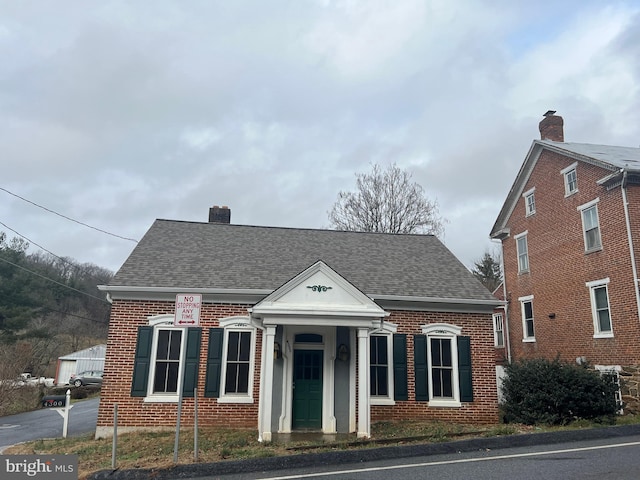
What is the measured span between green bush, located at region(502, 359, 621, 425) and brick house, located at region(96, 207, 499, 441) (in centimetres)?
81

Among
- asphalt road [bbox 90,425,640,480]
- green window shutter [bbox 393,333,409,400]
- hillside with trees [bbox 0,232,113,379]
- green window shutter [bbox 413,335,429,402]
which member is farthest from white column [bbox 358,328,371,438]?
hillside with trees [bbox 0,232,113,379]

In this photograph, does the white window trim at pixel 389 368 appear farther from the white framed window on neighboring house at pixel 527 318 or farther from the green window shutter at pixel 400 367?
the white framed window on neighboring house at pixel 527 318

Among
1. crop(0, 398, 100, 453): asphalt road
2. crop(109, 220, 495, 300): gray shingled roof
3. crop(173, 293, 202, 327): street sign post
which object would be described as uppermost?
crop(109, 220, 495, 300): gray shingled roof

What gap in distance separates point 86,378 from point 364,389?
3541cm

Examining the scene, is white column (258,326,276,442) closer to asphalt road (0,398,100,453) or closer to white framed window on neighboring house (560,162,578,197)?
asphalt road (0,398,100,453)

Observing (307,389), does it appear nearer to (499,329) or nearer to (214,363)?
(214,363)

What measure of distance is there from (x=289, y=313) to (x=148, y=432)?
463 centimetres

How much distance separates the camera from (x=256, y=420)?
1141 cm

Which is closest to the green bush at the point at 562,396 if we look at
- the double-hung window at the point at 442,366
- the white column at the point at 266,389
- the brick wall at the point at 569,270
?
the double-hung window at the point at 442,366

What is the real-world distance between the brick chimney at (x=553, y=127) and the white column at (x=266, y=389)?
17.2m

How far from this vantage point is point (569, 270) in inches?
676

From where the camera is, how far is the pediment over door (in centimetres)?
1023

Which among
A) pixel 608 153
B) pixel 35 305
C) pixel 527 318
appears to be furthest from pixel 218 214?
pixel 35 305

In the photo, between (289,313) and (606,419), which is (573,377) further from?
(289,313)
